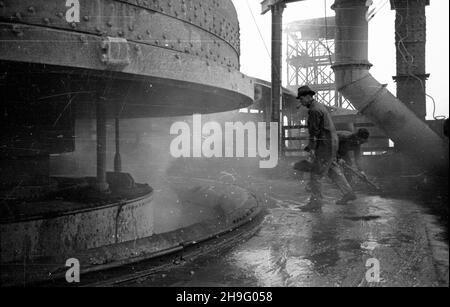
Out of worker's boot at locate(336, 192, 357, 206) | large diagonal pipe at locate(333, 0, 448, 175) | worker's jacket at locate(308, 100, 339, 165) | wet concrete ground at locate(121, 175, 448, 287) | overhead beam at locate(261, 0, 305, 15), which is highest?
overhead beam at locate(261, 0, 305, 15)

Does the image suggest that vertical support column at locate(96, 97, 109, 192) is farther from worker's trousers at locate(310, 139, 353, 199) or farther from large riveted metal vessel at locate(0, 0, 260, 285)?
worker's trousers at locate(310, 139, 353, 199)

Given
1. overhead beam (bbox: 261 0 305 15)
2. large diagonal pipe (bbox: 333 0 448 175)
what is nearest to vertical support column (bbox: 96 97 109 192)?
large diagonal pipe (bbox: 333 0 448 175)

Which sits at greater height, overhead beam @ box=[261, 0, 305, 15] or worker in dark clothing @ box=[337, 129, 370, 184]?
overhead beam @ box=[261, 0, 305, 15]

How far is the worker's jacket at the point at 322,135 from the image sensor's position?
4691 mm

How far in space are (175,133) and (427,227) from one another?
447 inches

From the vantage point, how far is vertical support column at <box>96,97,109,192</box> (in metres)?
4.41

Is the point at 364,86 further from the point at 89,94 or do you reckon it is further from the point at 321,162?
the point at 89,94

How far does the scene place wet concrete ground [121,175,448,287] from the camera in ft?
7.61

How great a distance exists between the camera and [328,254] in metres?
2.83

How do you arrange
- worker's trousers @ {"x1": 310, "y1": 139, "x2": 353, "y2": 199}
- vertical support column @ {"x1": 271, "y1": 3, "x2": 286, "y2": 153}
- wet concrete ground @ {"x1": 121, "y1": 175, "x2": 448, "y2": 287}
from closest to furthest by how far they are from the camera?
1. wet concrete ground @ {"x1": 121, "y1": 175, "x2": 448, "y2": 287}
2. worker's trousers @ {"x1": 310, "y1": 139, "x2": 353, "y2": 199}
3. vertical support column @ {"x1": 271, "y1": 3, "x2": 286, "y2": 153}

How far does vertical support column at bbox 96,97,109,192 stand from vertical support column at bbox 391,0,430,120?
802cm

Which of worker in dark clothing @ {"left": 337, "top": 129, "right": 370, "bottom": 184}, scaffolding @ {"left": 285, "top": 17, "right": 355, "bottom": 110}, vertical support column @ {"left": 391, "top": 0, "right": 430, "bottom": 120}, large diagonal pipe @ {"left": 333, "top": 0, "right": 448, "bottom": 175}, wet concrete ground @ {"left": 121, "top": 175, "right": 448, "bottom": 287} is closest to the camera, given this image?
wet concrete ground @ {"left": 121, "top": 175, "right": 448, "bottom": 287}

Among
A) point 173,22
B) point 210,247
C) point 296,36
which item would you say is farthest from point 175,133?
point 296,36

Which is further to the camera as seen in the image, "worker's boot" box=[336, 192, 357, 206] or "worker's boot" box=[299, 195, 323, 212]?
"worker's boot" box=[336, 192, 357, 206]
